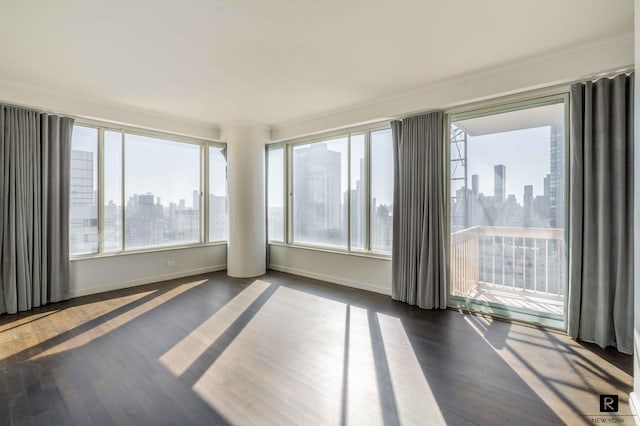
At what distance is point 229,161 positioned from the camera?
18.5 feet

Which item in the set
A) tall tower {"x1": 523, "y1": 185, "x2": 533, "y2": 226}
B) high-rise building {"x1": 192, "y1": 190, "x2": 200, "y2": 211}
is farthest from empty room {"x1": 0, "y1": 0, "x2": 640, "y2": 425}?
high-rise building {"x1": 192, "y1": 190, "x2": 200, "y2": 211}

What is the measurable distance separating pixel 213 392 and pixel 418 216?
299 centimetres

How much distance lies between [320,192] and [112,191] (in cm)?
322

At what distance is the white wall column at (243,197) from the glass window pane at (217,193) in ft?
1.55

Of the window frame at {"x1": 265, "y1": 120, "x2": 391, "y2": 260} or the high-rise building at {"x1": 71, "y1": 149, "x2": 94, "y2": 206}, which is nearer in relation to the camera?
the high-rise building at {"x1": 71, "y1": 149, "x2": 94, "y2": 206}

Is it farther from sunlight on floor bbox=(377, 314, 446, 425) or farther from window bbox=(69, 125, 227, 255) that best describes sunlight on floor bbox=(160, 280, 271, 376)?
window bbox=(69, 125, 227, 255)

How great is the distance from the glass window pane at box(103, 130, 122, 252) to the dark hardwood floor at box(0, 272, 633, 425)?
3.77 feet

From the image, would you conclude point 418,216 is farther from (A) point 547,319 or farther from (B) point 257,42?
(B) point 257,42

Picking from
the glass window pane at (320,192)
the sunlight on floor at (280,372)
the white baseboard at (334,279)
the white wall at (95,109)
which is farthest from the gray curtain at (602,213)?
the white wall at (95,109)

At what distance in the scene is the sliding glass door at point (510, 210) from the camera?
10.9 ft

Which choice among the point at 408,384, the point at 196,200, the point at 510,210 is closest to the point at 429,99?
the point at 510,210

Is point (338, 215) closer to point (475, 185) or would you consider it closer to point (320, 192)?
point (320, 192)

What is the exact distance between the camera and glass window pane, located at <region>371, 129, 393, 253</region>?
4613 millimetres

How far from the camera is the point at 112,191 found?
4777mm
